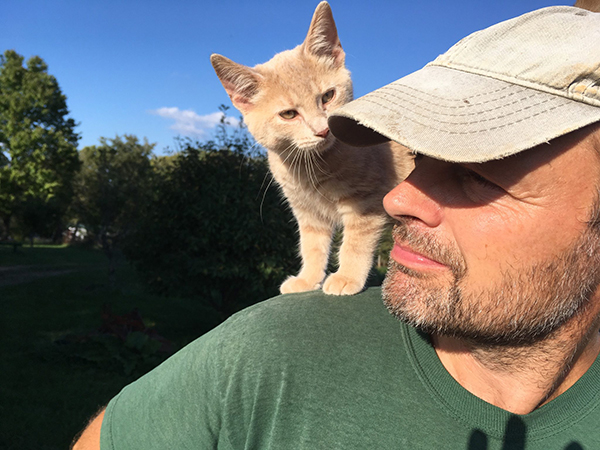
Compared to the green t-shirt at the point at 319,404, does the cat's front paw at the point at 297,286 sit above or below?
above

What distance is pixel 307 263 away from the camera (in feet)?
7.53

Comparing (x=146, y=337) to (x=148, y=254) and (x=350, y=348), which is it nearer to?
(x=148, y=254)

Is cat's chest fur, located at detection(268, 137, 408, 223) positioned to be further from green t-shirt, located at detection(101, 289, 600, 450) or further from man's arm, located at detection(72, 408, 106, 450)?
man's arm, located at detection(72, 408, 106, 450)

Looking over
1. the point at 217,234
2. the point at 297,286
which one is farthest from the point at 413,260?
the point at 217,234

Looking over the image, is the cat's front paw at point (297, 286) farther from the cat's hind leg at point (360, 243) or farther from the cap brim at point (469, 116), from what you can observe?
the cap brim at point (469, 116)

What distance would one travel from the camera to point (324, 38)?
8.01 ft

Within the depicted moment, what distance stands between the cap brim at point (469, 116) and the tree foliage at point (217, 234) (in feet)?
14.9

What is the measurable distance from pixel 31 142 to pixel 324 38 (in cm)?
2268

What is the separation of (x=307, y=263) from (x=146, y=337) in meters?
4.06

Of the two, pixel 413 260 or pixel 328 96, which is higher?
pixel 328 96

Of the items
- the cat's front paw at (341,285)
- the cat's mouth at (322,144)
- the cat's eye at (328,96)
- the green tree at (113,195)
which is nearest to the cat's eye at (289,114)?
the cat's eye at (328,96)

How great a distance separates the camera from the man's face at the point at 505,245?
101 cm

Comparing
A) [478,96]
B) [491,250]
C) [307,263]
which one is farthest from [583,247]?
[307,263]

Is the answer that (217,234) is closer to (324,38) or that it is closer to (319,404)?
(324,38)
